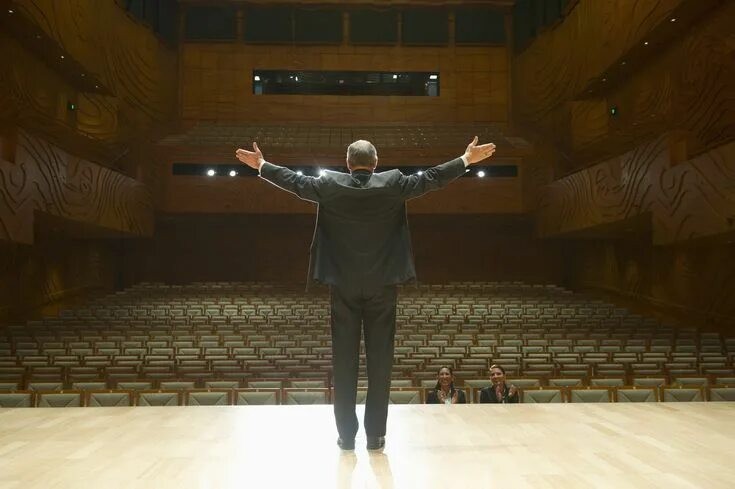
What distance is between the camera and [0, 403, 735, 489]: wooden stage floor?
225 cm

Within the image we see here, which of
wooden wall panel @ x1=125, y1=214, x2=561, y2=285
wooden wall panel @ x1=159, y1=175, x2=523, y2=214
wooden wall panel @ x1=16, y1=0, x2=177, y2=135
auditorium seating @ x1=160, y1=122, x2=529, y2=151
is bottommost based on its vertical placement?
wooden wall panel @ x1=125, y1=214, x2=561, y2=285

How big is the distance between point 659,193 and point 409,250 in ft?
37.2

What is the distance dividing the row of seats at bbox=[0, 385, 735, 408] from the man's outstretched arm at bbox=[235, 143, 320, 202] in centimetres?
328

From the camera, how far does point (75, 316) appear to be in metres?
13.8

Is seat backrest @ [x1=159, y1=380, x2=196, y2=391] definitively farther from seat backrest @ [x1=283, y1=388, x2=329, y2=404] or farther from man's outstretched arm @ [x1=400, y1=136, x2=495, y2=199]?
man's outstretched arm @ [x1=400, y1=136, x2=495, y2=199]

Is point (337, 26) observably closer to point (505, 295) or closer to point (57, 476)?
point (505, 295)

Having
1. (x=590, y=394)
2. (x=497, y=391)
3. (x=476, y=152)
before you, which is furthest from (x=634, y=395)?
(x=476, y=152)

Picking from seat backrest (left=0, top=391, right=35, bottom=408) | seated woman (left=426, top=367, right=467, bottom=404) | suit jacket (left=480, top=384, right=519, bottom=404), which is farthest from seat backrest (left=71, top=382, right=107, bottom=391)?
suit jacket (left=480, top=384, right=519, bottom=404)

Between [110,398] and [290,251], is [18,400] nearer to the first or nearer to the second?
[110,398]

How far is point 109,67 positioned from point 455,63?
34.3ft

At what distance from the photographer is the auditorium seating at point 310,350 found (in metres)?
6.79

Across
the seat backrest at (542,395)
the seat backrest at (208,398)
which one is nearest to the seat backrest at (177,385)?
the seat backrest at (208,398)

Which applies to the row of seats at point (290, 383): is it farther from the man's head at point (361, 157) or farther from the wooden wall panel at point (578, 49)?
the wooden wall panel at point (578, 49)

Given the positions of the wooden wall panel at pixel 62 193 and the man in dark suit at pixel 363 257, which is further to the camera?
the wooden wall panel at pixel 62 193
